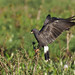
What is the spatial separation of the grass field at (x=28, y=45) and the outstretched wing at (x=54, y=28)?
10.4 inches

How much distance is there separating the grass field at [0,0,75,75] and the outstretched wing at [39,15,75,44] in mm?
263

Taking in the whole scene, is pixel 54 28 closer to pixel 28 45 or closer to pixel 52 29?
pixel 52 29

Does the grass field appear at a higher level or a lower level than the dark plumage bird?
lower

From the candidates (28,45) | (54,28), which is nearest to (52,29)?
(54,28)

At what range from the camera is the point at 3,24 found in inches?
296

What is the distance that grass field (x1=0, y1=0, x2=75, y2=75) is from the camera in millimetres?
3484

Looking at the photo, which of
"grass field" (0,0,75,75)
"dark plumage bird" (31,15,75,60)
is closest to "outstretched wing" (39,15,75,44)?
"dark plumage bird" (31,15,75,60)

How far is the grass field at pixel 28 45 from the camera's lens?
348cm

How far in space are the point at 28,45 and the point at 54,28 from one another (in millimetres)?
1513

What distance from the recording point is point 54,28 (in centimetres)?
349

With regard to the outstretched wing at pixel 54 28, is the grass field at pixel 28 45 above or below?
below

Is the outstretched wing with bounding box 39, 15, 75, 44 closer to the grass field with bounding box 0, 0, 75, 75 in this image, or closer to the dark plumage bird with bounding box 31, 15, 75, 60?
the dark plumage bird with bounding box 31, 15, 75, 60

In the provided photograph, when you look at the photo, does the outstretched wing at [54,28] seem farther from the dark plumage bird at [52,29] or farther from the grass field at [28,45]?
the grass field at [28,45]

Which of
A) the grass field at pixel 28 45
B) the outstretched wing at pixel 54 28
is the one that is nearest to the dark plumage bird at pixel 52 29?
the outstretched wing at pixel 54 28
